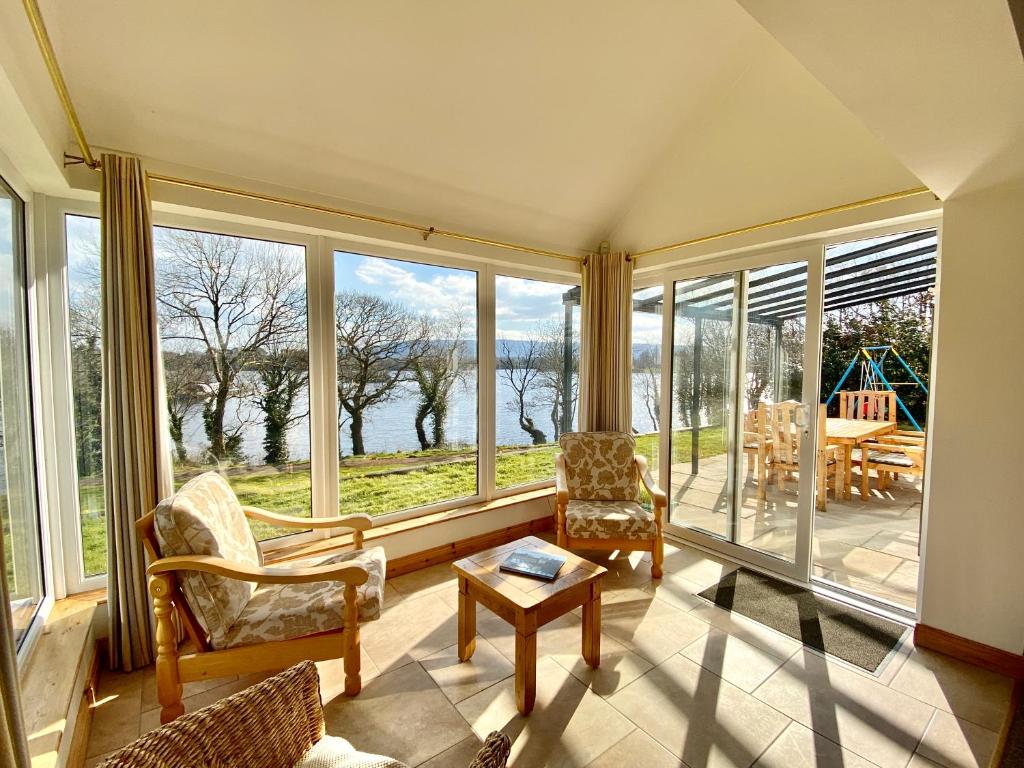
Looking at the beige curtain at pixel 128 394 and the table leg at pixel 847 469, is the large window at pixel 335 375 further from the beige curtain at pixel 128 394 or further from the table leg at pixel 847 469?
the table leg at pixel 847 469

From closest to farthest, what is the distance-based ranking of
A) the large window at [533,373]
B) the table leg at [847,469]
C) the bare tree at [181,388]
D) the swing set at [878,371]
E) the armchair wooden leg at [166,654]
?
the armchair wooden leg at [166,654] → the bare tree at [181,388] → the large window at [533,373] → the table leg at [847,469] → the swing set at [878,371]

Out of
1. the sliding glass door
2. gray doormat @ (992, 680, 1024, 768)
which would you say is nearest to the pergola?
the sliding glass door

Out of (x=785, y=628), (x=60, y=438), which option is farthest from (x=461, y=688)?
(x=60, y=438)

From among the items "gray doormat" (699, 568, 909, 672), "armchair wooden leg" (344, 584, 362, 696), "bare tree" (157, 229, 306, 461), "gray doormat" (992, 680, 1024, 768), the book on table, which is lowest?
→ "gray doormat" (992, 680, 1024, 768)

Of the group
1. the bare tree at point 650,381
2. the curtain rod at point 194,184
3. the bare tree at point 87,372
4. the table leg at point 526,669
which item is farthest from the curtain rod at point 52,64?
the bare tree at point 650,381

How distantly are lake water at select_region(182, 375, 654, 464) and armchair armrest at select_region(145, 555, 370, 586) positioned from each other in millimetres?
924

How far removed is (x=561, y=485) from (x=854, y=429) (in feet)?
10.1

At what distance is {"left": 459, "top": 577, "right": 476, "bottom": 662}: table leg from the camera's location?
6.95 ft

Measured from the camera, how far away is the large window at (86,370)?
215 cm

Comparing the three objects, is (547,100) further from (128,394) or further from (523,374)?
(128,394)

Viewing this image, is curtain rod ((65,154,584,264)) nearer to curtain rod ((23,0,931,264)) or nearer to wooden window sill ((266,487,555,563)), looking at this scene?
curtain rod ((23,0,931,264))

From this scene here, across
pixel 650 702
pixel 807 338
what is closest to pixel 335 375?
pixel 650 702

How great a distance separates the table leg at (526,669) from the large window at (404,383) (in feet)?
5.30

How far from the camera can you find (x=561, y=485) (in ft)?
10.5
